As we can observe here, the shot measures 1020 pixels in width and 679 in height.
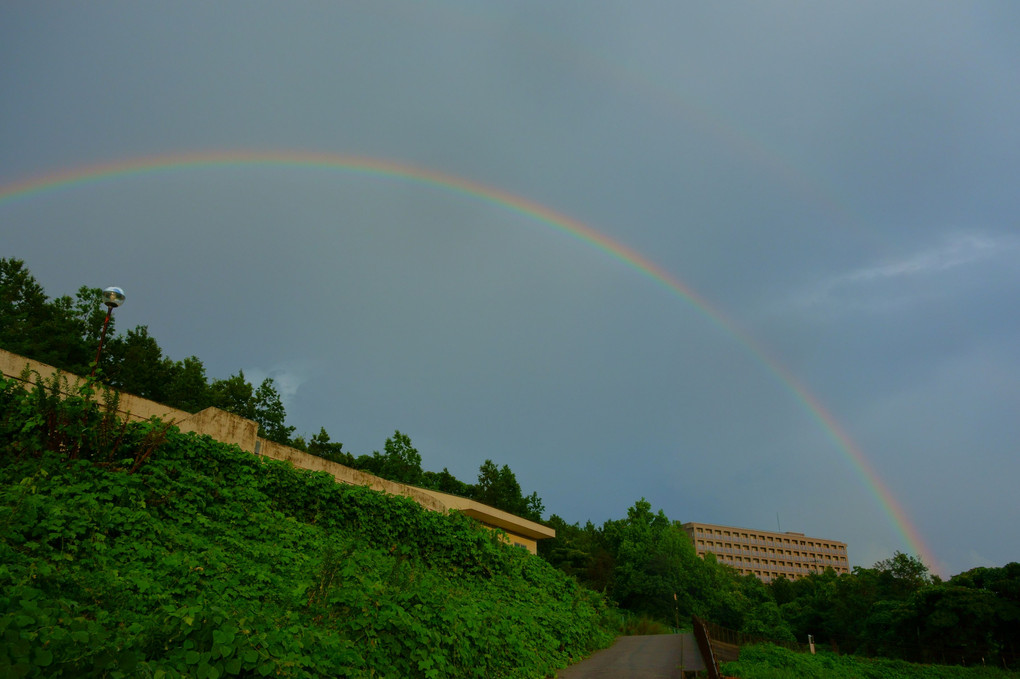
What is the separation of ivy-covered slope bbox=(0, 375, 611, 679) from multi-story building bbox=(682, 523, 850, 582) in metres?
145

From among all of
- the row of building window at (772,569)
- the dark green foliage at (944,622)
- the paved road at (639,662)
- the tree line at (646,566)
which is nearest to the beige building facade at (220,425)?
the paved road at (639,662)

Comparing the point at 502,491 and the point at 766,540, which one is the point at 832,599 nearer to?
the point at 502,491

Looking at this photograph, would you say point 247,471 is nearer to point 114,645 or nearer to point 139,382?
point 114,645

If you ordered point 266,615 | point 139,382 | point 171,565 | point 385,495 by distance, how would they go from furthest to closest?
1. point 139,382
2. point 385,495
3. point 171,565
4. point 266,615

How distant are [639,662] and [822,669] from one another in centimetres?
917

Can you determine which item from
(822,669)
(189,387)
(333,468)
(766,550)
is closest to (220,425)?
(333,468)

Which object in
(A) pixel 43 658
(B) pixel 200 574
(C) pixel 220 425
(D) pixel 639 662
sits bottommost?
(D) pixel 639 662

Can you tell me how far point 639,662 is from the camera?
50.5 ft

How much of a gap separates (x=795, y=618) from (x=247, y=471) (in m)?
56.2

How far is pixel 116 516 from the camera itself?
28.1 ft

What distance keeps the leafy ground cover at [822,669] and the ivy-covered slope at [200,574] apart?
533cm

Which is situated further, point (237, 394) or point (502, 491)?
point (502, 491)

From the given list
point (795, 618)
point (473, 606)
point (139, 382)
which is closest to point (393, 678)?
point (473, 606)

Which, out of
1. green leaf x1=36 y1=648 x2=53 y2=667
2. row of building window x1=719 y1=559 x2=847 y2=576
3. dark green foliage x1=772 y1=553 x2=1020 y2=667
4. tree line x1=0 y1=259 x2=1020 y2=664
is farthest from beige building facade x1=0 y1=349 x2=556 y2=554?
row of building window x1=719 y1=559 x2=847 y2=576
